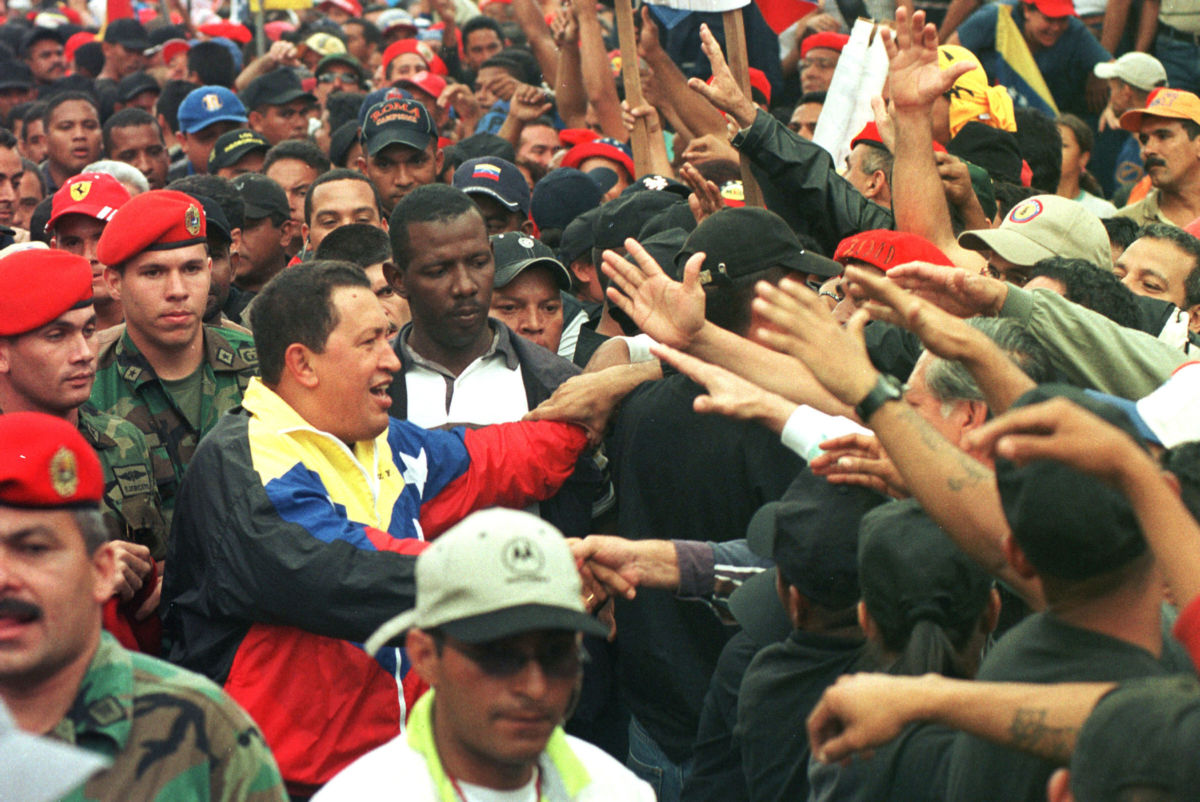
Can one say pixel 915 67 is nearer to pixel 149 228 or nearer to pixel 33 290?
pixel 149 228

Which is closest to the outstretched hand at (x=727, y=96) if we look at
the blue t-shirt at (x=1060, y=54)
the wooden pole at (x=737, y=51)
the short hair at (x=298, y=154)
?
the wooden pole at (x=737, y=51)

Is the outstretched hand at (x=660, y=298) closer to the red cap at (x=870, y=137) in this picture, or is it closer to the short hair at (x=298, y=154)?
the red cap at (x=870, y=137)

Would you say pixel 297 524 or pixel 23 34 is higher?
pixel 297 524

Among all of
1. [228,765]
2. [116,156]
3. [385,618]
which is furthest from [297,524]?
[116,156]

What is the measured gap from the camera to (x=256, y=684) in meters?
3.36

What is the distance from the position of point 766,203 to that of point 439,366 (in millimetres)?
1877

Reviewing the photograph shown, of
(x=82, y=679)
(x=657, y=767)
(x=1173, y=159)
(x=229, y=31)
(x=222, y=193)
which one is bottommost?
(x=657, y=767)

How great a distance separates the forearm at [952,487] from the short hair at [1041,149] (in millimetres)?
4864

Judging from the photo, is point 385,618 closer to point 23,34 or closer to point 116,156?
point 116,156

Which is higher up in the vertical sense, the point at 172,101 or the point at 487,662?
the point at 487,662

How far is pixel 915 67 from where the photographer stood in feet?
16.7

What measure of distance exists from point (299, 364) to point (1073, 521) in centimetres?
215

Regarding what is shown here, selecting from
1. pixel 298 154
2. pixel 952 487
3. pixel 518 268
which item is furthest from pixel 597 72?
pixel 952 487

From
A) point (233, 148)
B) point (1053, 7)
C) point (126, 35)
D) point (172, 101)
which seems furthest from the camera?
point (126, 35)
